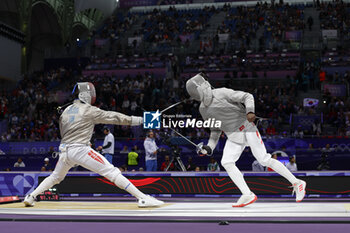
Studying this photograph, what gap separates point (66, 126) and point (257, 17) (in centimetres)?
2631

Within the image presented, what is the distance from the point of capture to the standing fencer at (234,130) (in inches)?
280

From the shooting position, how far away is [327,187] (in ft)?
30.3

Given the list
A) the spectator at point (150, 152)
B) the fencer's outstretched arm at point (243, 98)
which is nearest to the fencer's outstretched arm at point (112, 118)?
the fencer's outstretched arm at point (243, 98)

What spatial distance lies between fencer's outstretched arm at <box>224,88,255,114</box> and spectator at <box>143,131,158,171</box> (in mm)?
5727

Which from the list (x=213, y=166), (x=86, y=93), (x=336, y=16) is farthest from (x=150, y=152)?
(x=336, y=16)

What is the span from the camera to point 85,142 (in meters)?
7.25

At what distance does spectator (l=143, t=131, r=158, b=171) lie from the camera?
42.3ft

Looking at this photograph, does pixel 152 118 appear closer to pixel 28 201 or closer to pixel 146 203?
pixel 146 203

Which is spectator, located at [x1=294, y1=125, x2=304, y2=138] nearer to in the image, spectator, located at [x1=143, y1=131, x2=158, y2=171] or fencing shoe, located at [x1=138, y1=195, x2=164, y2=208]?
spectator, located at [x1=143, y1=131, x2=158, y2=171]

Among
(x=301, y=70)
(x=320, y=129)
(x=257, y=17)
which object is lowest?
(x=320, y=129)

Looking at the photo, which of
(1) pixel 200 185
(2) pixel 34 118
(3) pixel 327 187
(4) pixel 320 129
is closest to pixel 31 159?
(2) pixel 34 118

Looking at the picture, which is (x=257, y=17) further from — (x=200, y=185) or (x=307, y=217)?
(x=307, y=217)

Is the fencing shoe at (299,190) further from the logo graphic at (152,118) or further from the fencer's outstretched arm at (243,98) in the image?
the logo graphic at (152,118)

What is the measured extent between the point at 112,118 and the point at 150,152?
590 cm
